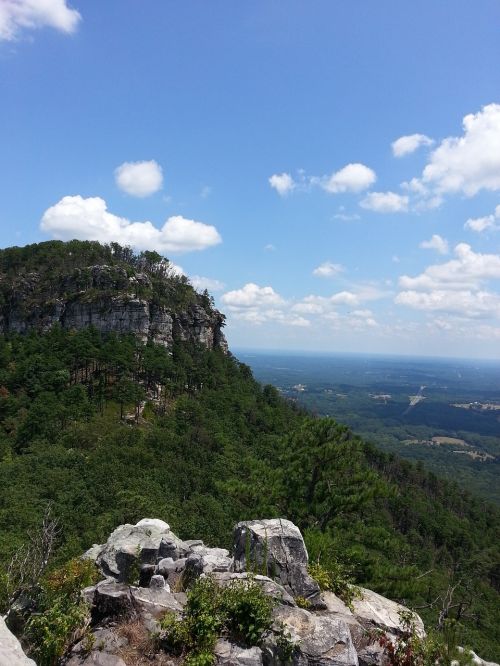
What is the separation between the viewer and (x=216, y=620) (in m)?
8.65

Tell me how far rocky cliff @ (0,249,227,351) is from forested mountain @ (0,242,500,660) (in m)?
0.28

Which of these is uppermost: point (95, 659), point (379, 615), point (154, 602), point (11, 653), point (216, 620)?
point (11, 653)

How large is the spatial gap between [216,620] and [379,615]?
4.82 meters

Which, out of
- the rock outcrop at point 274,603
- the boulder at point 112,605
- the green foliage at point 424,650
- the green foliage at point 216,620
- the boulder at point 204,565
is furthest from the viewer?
the boulder at point 204,565

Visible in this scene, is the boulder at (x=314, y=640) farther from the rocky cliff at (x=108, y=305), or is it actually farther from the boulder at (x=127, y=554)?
the rocky cliff at (x=108, y=305)

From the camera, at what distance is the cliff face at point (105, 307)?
222ft

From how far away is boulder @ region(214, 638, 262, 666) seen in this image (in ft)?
26.4

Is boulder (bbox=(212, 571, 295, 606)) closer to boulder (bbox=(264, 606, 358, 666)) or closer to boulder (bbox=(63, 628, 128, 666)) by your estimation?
boulder (bbox=(264, 606, 358, 666))

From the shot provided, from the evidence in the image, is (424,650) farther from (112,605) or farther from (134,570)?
(134,570)

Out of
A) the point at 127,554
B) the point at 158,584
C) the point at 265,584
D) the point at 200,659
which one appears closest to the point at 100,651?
the point at 200,659

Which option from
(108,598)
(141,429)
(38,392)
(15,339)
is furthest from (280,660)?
(15,339)

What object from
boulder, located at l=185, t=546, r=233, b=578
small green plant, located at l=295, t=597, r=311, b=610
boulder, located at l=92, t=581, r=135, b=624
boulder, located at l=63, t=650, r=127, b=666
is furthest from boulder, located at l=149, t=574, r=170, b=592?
small green plant, located at l=295, t=597, r=311, b=610

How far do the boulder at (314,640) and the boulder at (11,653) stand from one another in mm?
4478

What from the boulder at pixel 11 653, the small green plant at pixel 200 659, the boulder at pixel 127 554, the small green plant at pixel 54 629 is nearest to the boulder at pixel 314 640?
the small green plant at pixel 200 659
